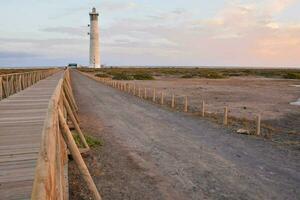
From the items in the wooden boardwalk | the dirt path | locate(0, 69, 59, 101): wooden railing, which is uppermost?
locate(0, 69, 59, 101): wooden railing

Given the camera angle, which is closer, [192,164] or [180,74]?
[192,164]

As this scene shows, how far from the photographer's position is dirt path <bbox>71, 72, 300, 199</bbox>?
711 cm

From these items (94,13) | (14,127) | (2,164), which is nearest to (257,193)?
(2,164)

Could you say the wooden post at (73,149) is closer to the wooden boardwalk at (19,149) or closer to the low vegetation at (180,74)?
the wooden boardwalk at (19,149)

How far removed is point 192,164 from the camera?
8.98m

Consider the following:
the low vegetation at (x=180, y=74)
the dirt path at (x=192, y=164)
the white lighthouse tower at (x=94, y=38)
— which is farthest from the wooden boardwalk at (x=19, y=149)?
the white lighthouse tower at (x=94, y=38)

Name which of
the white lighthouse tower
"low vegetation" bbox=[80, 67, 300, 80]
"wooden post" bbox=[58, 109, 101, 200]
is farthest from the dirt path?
the white lighthouse tower

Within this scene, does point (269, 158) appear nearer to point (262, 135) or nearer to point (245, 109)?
point (262, 135)

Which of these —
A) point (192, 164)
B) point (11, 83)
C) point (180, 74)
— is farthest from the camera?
point (180, 74)

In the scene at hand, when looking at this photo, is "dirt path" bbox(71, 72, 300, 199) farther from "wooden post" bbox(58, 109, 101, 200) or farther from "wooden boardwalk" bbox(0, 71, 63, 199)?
"wooden boardwalk" bbox(0, 71, 63, 199)

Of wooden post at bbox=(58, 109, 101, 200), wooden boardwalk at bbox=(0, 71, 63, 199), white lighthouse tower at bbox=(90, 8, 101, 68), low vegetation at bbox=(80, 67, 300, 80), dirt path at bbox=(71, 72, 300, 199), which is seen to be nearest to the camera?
wooden boardwalk at bbox=(0, 71, 63, 199)

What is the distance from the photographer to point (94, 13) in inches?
3880

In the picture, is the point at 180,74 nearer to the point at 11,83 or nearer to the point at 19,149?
the point at 11,83

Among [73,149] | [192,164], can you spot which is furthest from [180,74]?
[73,149]
